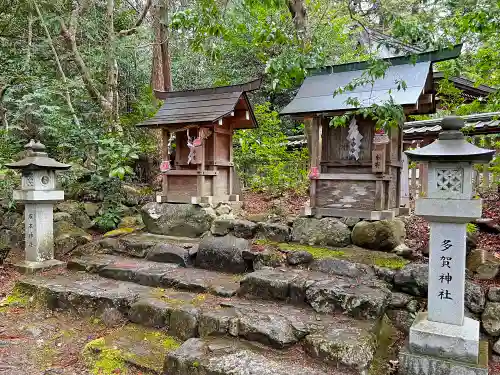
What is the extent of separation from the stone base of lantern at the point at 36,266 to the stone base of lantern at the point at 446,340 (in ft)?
21.4

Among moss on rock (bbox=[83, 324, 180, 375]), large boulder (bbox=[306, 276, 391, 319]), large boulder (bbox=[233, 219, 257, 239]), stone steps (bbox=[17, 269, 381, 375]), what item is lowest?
moss on rock (bbox=[83, 324, 180, 375])

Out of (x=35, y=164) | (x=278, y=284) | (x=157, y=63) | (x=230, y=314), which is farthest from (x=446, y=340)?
(x=157, y=63)

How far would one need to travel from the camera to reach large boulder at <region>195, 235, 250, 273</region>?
6512mm

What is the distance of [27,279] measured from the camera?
654 centimetres

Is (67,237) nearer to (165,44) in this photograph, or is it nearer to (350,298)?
(350,298)

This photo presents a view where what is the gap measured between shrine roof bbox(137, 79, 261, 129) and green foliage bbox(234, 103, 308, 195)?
2.20m

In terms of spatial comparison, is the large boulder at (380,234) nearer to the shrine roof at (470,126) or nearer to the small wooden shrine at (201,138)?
the shrine roof at (470,126)

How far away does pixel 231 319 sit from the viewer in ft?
14.9

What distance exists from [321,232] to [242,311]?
8.19ft

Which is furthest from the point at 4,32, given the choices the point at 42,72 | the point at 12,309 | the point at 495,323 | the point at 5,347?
the point at 495,323

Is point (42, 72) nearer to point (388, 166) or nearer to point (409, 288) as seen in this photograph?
point (388, 166)

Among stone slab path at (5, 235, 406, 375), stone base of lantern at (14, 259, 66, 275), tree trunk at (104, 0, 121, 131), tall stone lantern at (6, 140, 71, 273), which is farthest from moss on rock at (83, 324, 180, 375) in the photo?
tree trunk at (104, 0, 121, 131)

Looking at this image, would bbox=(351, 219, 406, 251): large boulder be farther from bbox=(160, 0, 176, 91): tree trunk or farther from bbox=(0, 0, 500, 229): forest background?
bbox=(160, 0, 176, 91): tree trunk

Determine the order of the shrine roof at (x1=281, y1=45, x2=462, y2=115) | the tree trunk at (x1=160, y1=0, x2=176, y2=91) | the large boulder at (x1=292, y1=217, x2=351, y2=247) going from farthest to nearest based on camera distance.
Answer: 1. the tree trunk at (x1=160, y1=0, x2=176, y2=91)
2. the large boulder at (x1=292, y1=217, x2=351, y2=247)
3. the shrine roof at (x1=281, y1=45, x2=462, y2=115)
